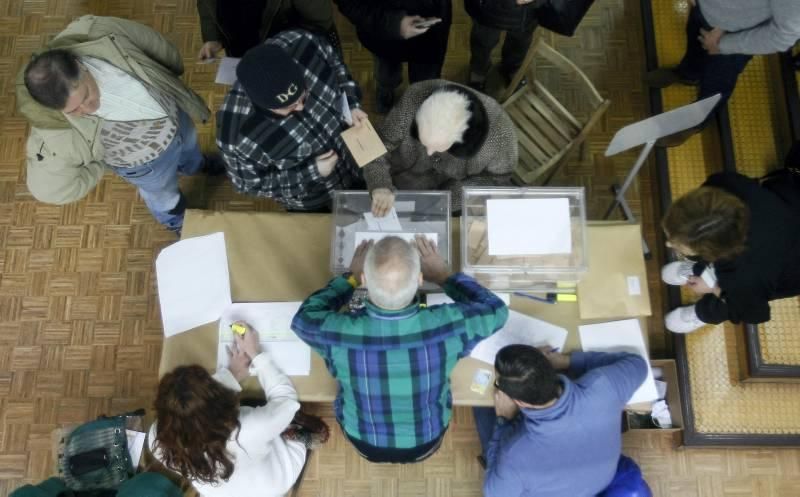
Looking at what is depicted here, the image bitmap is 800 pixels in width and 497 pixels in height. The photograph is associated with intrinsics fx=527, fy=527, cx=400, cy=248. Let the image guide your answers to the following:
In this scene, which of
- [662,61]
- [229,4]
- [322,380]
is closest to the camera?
[322,380]

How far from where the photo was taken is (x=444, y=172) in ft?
7.93

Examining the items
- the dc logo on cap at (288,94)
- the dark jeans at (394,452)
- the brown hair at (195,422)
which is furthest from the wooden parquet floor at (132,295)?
the dc logo on cap at (288,94)

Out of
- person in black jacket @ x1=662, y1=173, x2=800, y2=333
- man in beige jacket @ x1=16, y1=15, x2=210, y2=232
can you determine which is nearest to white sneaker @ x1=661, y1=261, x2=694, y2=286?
person in black jacket @ x1=662, y1=173, x2=800, y2=333

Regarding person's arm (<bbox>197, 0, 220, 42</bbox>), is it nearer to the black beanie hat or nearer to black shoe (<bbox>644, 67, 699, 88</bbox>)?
the black beanie hat

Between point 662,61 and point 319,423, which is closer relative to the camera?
point 319,423

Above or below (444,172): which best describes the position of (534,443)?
below

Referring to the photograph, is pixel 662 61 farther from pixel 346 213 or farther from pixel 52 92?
pixel 52 92

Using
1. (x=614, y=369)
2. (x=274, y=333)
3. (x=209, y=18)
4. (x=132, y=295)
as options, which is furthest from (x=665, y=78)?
(x=132, y=295)

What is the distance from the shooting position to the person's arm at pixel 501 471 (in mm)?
2021

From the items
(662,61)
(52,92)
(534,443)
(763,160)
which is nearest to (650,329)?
(763,160)

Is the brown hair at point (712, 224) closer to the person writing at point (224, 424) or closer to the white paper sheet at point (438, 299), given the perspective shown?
the white paper sheet at point (438, 299)

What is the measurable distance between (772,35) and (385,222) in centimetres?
173

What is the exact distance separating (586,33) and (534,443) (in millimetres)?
2653

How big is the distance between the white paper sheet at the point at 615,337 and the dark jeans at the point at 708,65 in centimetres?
147
